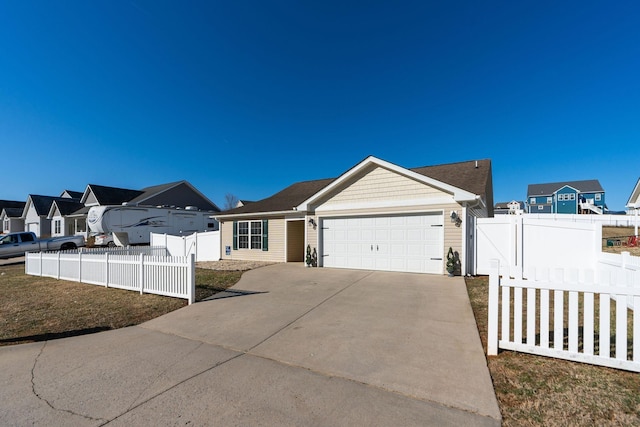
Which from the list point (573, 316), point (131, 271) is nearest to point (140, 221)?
point (131, 271)

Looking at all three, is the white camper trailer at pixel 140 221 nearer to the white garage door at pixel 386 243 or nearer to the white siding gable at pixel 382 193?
the white garage door at pixel 386 243

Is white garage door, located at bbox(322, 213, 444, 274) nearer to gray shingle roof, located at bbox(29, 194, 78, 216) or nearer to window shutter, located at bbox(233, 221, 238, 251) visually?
→ window shutter, located at bbox(233, 221, 238, 251)

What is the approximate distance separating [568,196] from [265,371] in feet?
176

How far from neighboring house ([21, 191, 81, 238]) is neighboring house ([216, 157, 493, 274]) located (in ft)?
111

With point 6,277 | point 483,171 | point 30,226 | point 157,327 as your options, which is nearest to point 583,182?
point 483,171

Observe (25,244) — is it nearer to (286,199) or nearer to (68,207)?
(68,207)

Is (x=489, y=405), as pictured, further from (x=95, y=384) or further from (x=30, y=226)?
(x=30, y=226)

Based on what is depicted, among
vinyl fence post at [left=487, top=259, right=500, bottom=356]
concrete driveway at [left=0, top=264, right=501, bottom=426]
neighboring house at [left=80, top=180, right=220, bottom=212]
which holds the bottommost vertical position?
concrete driveway at [left=0, top=264, right=501, bottom=426]

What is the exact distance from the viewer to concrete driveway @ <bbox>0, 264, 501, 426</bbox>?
8.21ft

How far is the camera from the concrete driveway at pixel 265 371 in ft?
8.21

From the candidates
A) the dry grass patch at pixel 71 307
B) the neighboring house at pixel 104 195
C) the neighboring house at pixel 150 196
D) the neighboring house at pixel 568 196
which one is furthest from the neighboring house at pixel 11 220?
the neighboring house at pixel 568 196

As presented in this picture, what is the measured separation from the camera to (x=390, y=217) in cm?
1038

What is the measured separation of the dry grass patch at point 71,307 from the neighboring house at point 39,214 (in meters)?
30.9

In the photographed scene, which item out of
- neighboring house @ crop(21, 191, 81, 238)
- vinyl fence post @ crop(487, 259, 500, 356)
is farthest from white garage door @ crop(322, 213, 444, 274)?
neighboring house @ crop(21, 191, 81, 238)
